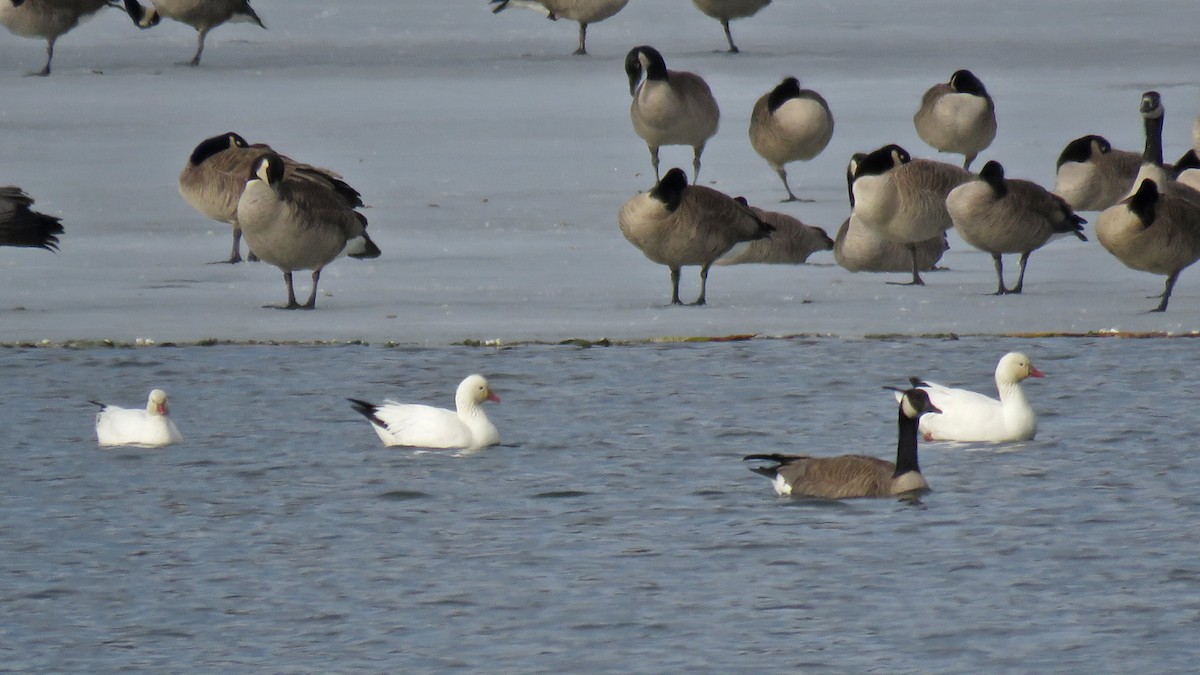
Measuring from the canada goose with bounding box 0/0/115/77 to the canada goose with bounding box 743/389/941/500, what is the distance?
614 inches

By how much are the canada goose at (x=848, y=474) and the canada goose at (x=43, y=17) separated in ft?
51.2

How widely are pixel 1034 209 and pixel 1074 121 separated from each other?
6720 mm

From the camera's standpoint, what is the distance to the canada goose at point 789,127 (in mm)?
16984

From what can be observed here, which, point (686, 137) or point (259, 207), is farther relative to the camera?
point (686, 137)

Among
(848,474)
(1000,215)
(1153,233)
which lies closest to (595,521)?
(848,474)

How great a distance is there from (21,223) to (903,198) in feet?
17.8

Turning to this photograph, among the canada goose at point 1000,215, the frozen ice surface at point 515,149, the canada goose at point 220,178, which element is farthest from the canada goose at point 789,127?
the canada goose at point 220,178

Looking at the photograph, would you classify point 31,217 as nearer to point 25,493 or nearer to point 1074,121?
point 25,493

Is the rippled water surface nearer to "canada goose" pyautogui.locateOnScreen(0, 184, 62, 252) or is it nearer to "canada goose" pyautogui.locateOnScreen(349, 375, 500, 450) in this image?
"canada goose" pyautogui.locateOnScreen(349, 375, 500, 450)

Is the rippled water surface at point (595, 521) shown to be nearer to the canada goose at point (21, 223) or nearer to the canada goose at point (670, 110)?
the canada goose at point (21, 223)

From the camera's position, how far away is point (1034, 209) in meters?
13.1

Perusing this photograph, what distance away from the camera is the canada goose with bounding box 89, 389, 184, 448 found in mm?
9422

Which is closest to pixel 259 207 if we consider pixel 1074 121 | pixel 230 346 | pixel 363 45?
pixel 230 346

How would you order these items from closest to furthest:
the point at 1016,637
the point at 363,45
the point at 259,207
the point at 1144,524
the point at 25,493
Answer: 1. the point at 1016,637
2. the point at 1144,524
3. the point at 25,493
4. the point at 259,207
5. the point at 363,45
